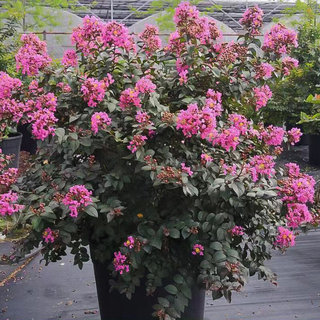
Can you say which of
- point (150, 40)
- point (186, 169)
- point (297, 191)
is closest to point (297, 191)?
point (297, 191)

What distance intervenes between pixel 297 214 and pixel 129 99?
0.74 metres

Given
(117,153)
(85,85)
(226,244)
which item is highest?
(85,85)

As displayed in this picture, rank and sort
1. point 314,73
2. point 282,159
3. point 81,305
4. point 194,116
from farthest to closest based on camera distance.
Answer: point 282,159 → point 314,73 → point 81,305 → point 194,116

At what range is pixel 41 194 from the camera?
190 cm

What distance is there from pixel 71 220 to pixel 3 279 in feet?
4.50

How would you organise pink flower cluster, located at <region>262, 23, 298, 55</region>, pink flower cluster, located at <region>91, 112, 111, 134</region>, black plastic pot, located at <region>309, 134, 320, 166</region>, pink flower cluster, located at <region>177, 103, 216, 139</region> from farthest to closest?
black plastic pot, located at <region>309, 134, 320, 166</region> → pink flower cluster, located at <region>262, 23, 298, 55</region> → pink flower cluster, located at <region>91, 112, 111, 134</region> → pink flower cluster, located at <region>177, 103, 216, 139</region>

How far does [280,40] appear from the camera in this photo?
6.91 feet

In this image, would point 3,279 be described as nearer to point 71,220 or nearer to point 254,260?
point 71,220

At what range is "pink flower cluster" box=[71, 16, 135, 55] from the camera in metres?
1.96

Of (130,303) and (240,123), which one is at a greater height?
(240,123)

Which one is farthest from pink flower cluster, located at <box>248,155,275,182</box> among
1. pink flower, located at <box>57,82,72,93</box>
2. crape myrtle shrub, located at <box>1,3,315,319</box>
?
pink flower, located at <box>57,82,72,93</box>

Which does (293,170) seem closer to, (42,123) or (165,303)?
(165,303)

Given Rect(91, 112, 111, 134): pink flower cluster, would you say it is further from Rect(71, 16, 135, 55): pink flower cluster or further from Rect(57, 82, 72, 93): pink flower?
Rect(71, 16, 135, 55): pink flower cluster

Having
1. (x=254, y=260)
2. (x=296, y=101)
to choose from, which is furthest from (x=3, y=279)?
(x=296, y=101)
